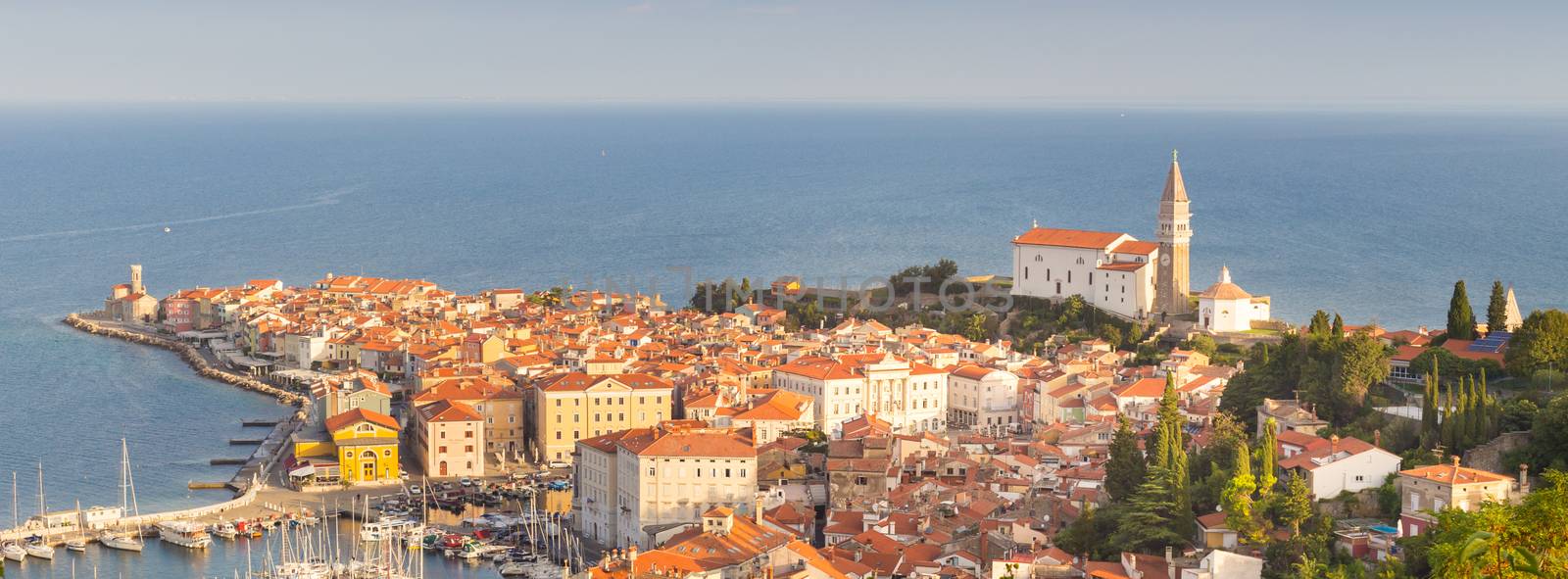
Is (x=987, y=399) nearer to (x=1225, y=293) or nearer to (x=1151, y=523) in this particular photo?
(x=1225, y=293)

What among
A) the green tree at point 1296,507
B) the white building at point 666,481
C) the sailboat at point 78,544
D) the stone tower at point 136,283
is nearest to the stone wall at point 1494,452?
the green tree at point 1296,507

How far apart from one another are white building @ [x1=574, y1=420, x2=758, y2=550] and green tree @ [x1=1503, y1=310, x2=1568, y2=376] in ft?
32.6

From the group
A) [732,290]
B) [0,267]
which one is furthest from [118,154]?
[732,290]

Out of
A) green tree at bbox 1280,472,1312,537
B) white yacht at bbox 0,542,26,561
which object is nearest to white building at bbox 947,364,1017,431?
green tree at bbox 1280,472,1312,537

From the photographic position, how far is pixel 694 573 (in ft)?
69.4

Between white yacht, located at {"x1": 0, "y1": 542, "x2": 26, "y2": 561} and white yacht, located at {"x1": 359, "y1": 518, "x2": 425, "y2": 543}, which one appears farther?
white yacht, located at {"x1": 359, "y1": 518, "x2": 425, "y2": 543}

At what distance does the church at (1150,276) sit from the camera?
35750 mm

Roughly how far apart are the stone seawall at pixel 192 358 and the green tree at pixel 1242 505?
20062mm

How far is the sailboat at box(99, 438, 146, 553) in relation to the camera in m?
24.7

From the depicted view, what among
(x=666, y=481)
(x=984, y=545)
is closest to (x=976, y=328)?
(x=666, y=481)

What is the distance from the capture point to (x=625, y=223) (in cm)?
7838

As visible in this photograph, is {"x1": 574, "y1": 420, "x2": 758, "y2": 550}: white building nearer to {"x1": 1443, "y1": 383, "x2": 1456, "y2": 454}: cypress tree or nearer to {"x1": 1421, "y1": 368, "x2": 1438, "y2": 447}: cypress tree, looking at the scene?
{"x1": 1421, "y1": 368, "x2": 1438, "y2": 447}: cypress tree

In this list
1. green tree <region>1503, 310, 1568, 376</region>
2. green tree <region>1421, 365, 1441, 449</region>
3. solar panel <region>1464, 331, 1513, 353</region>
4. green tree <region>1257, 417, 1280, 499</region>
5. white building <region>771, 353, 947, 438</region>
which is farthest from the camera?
white building <region>771, 353, 947, 438</region>

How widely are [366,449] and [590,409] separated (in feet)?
11.8
